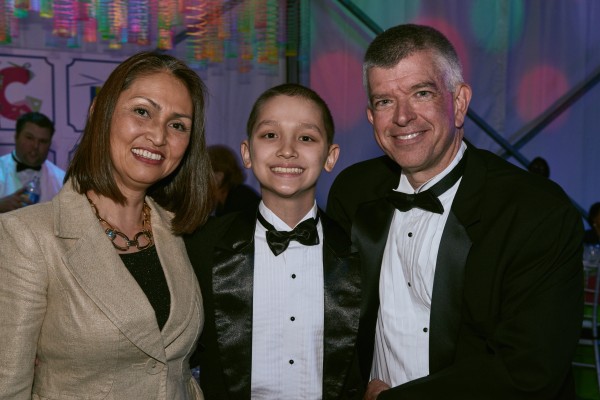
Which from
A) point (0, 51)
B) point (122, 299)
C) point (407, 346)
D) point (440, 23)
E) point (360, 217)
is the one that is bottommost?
point (407, 346)

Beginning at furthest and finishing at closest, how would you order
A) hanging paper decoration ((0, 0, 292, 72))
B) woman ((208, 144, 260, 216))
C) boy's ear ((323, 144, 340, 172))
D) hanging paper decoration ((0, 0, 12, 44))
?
woman ((208, 144, 260, 216)), hanging paper decoration ((0, 0, 12, 44)), hanging paper decoration ((0, 0, 292, 72)), boy's ear ((323, 144, 340, 172))

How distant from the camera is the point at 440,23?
21.9ft

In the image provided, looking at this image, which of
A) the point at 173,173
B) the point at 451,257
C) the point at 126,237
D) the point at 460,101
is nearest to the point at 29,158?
the point at 173,173

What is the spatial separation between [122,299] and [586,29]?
687cm

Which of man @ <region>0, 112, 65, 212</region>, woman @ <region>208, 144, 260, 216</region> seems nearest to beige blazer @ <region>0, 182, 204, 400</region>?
woman @ <region>208, 144, 260, 216</region>

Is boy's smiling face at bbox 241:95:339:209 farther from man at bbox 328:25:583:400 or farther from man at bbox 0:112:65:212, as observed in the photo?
man at bbox 0:112:65:212

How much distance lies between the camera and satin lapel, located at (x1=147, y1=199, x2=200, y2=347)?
188cm

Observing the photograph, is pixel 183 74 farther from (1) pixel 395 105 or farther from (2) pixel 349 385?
(2) pixel 349 385

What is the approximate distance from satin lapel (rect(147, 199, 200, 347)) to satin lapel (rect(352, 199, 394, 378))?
0.54 meters

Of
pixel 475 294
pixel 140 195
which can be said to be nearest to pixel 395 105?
pixel 475 294

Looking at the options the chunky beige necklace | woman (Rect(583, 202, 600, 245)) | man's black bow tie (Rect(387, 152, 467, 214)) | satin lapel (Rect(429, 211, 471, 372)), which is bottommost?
woman (Rect(583, 202, 600, 245))

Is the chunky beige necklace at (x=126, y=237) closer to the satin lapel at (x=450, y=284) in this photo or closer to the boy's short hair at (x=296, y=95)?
the boy's short hair at (x=296, y=95)

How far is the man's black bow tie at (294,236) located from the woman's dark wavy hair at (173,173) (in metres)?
0.25

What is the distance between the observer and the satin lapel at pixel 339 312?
2059 millimetres
